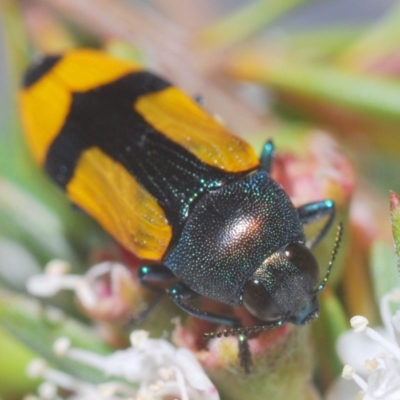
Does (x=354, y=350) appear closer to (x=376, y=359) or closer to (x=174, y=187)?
(x=376, y=359)

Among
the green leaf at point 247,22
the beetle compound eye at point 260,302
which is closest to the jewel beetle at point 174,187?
the beetle compound eye at point 260,302

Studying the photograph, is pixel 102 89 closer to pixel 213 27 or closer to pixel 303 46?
pixel 213 27

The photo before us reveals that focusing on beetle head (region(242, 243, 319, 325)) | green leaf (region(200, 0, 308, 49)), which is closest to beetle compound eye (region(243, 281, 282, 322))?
beetle head (region(242, 243, 319, 325))

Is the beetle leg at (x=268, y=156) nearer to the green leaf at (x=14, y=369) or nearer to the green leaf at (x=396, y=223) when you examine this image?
the green leaf at (x=396, y=223)

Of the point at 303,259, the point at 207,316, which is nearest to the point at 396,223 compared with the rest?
the point at 303,259

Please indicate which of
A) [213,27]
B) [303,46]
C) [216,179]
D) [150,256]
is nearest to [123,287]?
[150,256]

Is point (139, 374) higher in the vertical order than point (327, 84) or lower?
lower
